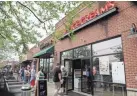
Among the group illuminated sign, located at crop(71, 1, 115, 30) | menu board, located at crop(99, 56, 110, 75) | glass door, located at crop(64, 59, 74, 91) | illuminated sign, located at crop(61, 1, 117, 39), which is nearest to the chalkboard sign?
menu board, located at crop(99, 56, 110, 75)

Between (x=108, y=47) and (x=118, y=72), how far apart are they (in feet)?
4.72

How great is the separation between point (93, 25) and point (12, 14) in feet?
14.1

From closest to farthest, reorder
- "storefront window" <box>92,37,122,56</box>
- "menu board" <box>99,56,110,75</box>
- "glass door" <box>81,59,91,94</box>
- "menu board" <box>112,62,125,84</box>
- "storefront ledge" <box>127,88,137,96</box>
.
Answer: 1. "storefront ledge" <box>127,88,137,96</box>
2. "menu board" <box>112,62,125,84</box>
3. "storefront window" <box>92,37,122,56</box>
4. "menu board" <box>99,56,110,75</box>
5. "glass door" <box>81,59,91,94</box>

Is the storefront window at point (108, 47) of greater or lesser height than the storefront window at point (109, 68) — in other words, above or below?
above

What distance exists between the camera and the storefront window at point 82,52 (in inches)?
415

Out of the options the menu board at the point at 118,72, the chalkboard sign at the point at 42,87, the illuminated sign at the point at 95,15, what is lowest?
the chalkboard sign at the point at 42,87

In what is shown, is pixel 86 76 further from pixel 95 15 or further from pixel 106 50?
pixel 95 15

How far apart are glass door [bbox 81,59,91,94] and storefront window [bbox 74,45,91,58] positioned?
35cm

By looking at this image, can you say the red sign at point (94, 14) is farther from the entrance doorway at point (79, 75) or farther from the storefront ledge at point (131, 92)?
the storefront ledge at point (131, 92)

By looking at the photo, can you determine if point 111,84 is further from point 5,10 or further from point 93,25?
point 5,10

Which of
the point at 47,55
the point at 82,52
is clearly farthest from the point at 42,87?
the point at 47,55

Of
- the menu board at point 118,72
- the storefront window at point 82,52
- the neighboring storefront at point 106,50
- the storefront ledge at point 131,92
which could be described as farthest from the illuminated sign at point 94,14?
the storefront ledge at point 131,92

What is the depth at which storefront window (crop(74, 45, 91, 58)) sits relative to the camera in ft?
34.6

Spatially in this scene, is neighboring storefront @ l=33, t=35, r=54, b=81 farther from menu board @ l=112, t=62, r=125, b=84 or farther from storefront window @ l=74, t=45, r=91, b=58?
menu board @ l=112, t=62, r=125, b=84
